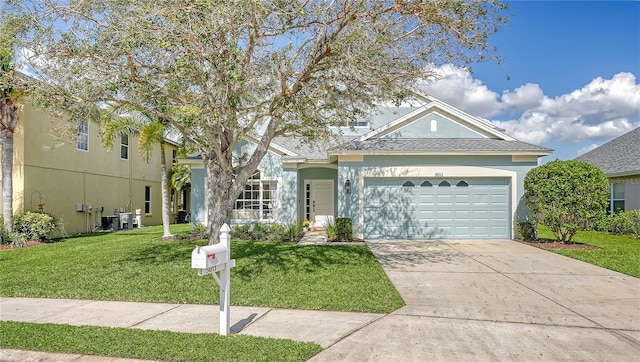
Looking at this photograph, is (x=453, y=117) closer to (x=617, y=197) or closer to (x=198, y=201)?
(x=617, y=197)

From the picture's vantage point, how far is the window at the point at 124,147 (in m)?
21.1

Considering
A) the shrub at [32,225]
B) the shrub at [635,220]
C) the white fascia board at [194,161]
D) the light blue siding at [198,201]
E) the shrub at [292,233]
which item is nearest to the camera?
the shrub at [32,225]

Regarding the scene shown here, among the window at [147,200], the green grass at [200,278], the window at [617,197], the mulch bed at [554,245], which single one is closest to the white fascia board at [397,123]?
the green grass at [200,278]

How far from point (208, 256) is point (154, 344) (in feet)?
3.97

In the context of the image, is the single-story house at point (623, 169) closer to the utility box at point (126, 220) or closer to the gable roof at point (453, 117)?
the gable roof at point (453, 117)

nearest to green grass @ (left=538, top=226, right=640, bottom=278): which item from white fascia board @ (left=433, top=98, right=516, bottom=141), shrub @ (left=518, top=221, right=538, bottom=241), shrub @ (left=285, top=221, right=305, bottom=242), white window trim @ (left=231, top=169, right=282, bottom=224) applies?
shrub @ (left=518, top=221, right=538, bottom=241)

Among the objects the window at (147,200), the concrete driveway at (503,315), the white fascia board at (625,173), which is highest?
the white fascia board at (625,173)

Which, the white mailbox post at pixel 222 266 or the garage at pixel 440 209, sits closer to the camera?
the white mailbox post at pixel 222 266

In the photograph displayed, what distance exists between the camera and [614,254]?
1127cm

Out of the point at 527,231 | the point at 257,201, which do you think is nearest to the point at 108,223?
the point at 257,201

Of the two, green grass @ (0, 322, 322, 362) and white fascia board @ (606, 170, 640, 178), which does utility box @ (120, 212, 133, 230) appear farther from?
white fascia board @ (606, 170, 640, 178)

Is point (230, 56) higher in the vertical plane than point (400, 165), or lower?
higher

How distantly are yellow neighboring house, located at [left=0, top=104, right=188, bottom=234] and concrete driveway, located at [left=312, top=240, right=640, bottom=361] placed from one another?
7973 mm

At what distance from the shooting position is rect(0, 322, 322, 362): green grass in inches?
167
